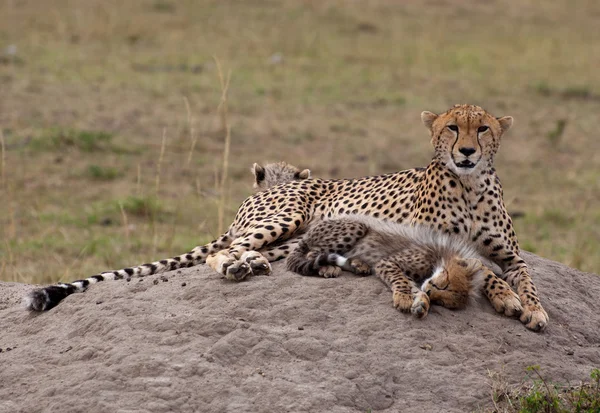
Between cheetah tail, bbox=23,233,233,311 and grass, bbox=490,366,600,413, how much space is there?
1733 millimetres

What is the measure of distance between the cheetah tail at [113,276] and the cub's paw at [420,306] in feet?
4.31

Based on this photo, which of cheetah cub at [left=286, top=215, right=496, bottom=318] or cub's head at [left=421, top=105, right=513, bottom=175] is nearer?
cheetah cub at [left=286, top=215, right=496, bottom=318]

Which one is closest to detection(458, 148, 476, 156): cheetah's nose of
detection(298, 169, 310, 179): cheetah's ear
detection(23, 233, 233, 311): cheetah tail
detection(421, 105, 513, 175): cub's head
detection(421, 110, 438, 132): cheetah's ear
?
detection(421, 105, 513, 175): cub's head

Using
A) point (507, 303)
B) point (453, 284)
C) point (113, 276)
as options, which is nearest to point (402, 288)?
point (453, 284)

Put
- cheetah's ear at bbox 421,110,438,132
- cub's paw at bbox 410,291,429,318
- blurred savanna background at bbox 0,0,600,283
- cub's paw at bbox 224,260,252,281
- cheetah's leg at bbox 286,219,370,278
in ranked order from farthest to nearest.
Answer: blurred savanna background at bbox 0,0,600,283, cheetah's ear at bbox 421,110,438,132, cheetah's leg at bbox 286,219,370,278, cub's paw at bbox 224,260,252,281, cub's paw at bbox 410,291,429,318

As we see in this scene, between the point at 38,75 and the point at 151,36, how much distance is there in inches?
93.7

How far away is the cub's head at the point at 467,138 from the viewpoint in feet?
13.5

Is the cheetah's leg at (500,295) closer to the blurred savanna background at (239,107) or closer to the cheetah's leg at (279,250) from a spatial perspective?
the cheetah's leg at (279,250)

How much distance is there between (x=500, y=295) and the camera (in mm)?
3891

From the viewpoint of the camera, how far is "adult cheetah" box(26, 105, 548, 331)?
4070mm

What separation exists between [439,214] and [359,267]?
47cm

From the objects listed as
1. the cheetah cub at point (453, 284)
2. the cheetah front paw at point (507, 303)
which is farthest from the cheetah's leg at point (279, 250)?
the cheetah front paw at point (507, 303)

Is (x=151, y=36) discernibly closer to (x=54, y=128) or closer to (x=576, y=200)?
(x=54, y=128)

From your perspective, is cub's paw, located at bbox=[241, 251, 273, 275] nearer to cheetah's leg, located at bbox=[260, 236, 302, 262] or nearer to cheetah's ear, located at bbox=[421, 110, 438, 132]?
cheetah's leg, located at bbox=[260, 236, 302, 262]
